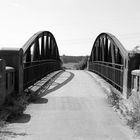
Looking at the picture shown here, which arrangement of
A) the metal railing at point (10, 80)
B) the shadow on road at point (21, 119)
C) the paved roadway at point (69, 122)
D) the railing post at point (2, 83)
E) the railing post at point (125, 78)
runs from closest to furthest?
the paved roadway at point (69, 122) < the shadow on road at point (21, 119) < the railing post at point (2, 83) < the metal railing at point (10, 80) < the railing post at point (125, 78)

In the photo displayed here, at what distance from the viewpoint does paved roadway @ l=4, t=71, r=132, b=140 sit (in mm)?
5603

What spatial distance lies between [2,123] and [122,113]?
3.02 m

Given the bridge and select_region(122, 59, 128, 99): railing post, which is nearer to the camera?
the bridge

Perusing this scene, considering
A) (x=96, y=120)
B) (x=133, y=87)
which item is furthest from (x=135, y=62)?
(x=96, y=120)

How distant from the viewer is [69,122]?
6695mm

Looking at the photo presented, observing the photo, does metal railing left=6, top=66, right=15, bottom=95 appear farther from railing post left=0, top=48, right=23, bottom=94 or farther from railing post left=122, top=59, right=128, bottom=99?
railing post left=122, top=59, right=128, bottom=99

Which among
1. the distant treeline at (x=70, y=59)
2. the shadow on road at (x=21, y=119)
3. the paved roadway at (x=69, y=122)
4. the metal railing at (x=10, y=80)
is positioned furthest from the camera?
the distant treeline at (x=70, y=59)

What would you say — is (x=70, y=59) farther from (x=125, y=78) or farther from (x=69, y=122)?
(x=69, y=122)

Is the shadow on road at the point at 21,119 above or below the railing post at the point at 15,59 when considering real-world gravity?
below

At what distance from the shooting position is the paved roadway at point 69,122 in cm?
560

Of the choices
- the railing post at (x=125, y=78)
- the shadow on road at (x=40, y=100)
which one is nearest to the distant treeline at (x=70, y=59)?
the railing post at (x=125, y=78)

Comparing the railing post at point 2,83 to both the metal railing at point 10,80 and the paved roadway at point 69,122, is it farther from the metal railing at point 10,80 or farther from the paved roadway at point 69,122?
the paved roadway at point 69,122

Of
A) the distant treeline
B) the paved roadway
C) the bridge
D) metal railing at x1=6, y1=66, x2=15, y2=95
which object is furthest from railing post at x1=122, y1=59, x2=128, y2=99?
the distant treeline

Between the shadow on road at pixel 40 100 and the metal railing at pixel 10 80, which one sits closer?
the metal railing at pixel 10 80
